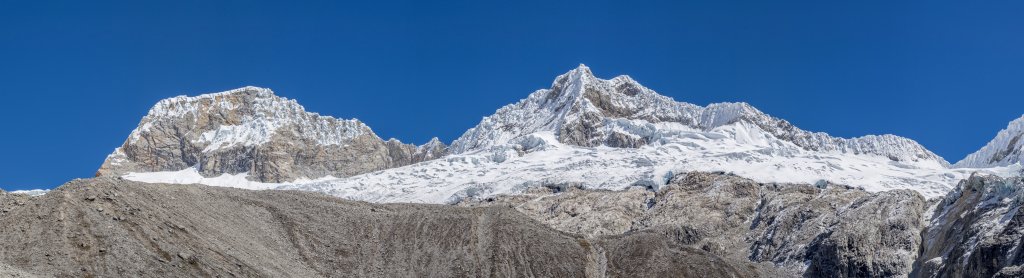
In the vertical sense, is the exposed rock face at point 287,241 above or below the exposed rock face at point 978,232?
below

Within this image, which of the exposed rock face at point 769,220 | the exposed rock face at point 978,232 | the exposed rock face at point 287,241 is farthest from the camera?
the exposed rock face at point 769,220

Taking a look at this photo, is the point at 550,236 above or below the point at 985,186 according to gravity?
below

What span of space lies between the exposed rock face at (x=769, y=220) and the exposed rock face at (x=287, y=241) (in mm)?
12906

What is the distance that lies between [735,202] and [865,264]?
150 feet

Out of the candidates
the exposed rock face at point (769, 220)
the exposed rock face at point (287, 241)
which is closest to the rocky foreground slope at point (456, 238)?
the exposed rock face at point (287, 241)

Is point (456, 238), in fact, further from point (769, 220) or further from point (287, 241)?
point (769, 220)

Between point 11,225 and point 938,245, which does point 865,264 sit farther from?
point 11,225

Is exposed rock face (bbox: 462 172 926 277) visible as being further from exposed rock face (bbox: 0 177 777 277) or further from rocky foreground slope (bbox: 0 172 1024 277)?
exposed rock face (bbox: 0 177 777 277)

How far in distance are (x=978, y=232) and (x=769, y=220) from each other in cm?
4906

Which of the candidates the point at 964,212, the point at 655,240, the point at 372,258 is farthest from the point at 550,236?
the point at 964,212

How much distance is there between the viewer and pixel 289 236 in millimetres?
116500

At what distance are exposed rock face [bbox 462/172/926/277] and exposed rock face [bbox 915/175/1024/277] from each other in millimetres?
5052

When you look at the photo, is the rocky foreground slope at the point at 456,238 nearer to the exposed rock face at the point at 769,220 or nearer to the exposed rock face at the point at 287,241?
the exposed rock face at the point at 287,241

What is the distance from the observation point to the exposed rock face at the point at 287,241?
301ft
